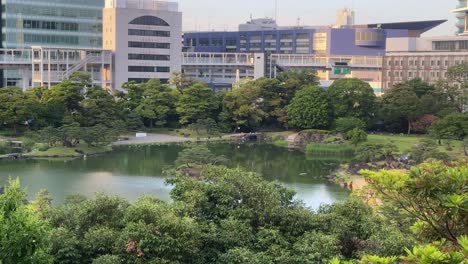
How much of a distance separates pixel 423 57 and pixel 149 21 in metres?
15.2

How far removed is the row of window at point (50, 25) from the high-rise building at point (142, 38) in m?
2.07

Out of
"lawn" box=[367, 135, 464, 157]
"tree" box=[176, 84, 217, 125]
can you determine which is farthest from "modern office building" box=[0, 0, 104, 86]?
"lawn" box=[367, 135, 464, 157]

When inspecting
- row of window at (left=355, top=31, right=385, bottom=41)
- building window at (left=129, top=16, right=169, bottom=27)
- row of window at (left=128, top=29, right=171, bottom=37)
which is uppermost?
row of window at (left=355, top=31, right=385, bottom=41)

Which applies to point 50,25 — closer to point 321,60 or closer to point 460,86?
point 321,60

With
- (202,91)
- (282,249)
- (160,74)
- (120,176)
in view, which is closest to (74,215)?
(282,249)

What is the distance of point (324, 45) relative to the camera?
5394cm

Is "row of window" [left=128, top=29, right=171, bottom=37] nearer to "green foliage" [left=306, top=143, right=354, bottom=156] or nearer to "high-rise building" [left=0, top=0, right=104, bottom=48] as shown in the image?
"high-rise building" [left=0, top=0, right=104, bottom=48]

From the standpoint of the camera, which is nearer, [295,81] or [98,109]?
[98,109]

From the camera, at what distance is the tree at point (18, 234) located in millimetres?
5992

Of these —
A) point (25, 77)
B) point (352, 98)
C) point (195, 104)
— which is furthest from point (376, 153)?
point (25, 77)

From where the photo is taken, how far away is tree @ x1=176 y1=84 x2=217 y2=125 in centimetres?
3067

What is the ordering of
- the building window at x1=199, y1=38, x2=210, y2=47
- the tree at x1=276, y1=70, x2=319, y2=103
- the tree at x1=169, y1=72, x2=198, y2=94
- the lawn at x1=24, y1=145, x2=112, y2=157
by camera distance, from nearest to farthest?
1. the lawn at x1=24, y1=145, x2=112, y2=157
2. the tree at x1=276, y1=70, x2=319, y2=103
3. the tree at x1=169, y1=72, x2=198, y2=94
4. the building window at x1=199, y1=38, x2=210, y2=47

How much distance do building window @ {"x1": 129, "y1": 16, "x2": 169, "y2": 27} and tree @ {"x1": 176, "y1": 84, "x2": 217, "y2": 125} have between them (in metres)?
6.83

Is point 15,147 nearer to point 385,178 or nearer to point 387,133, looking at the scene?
point 387,133
